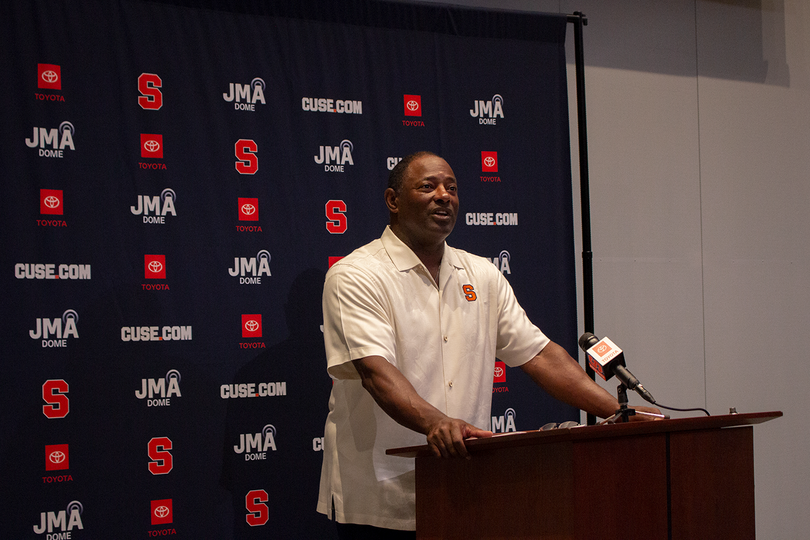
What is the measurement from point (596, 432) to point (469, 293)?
1001 mm

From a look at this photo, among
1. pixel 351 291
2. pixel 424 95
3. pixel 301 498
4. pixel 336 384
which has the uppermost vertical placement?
pixel 424 95

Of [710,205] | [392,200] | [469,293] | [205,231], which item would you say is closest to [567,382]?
[469,293]

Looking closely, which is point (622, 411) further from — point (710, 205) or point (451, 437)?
point (710, 205)

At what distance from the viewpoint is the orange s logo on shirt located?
8.05 ft

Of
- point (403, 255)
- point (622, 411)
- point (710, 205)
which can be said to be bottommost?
point (622, 411)

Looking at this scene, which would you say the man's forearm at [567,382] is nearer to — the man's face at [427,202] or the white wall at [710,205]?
the man's face at [427,202]

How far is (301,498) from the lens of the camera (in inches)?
128

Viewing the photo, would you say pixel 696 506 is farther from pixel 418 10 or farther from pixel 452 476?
pixel 418 10

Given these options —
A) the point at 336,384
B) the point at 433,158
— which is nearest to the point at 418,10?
the point at 433,158

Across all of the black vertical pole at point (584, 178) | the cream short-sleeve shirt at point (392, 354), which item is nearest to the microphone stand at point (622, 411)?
the cream short-sleeve shirt at point (392, 354)

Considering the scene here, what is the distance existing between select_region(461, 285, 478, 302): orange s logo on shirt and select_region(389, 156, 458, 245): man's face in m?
0.20

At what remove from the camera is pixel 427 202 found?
249cm

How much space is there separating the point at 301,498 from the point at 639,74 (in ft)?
10.4

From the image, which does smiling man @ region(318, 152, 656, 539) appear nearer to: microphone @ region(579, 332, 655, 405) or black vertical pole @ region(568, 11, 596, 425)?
microphone @ region(579, 332, 655, 405)
